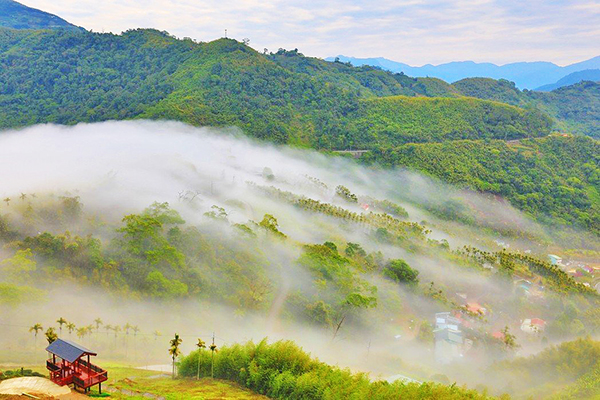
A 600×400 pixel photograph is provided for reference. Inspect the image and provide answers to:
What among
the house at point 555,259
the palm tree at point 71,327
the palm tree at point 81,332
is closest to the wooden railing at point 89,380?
the palm tree at point 71,327

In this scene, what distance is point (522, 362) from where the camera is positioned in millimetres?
37156

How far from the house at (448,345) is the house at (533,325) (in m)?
8.00

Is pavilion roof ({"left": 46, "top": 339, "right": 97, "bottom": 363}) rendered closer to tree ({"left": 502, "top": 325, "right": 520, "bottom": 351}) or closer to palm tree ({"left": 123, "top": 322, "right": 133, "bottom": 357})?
palm tree ({"left": 123, "top": 322, "right": 133, "bottom": 357})

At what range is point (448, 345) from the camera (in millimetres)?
42250

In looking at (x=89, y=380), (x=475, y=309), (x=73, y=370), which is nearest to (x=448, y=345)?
(x=475, y=309)

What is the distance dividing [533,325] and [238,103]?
2656 inches

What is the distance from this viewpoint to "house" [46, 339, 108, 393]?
73.2 ft

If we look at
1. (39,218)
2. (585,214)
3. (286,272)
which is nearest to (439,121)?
(585,214)

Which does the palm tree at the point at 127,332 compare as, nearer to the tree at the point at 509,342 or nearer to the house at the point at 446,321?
the house at the point at 446,321

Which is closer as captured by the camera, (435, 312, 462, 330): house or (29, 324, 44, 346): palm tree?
(29, 324, 44, 346): palm tree

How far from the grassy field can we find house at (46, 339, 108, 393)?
2.36ft

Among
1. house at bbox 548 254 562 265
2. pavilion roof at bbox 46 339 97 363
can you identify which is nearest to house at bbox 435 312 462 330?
house at bbox 548 254 562 265

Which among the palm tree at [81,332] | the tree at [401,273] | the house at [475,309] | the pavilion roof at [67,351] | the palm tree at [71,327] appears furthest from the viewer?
the tree at [401,273]

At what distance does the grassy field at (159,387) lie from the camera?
2428 cm
